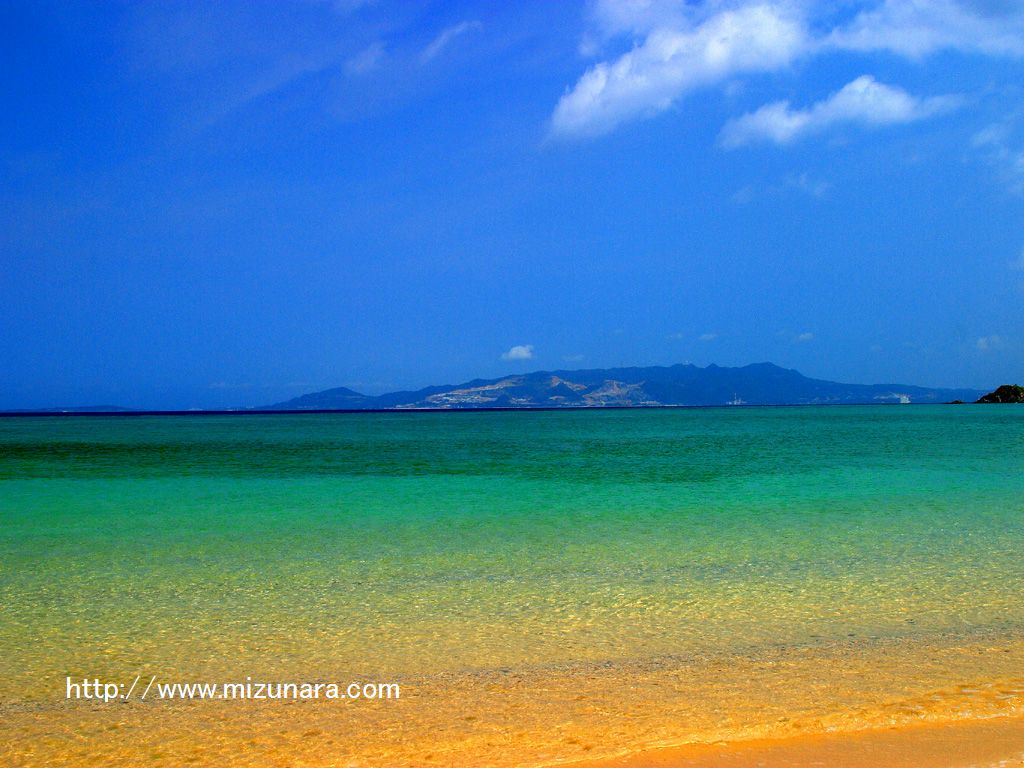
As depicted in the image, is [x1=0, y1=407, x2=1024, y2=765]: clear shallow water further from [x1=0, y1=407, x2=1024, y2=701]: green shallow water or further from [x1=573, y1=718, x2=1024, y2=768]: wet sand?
[x1=573, y1=718, x2=1024, y2=768]: wet sand

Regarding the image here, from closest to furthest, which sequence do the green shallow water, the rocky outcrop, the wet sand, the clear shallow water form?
Result: 1. the wet sand
2. the clear shallow water
3. the green shallow water
4. the rocky outcrop

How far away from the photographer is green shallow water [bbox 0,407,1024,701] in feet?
23.0

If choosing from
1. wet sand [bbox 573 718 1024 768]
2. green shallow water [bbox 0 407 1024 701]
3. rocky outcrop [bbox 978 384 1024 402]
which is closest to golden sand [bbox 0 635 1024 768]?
wet sand [bbox 573 718 1024 768]

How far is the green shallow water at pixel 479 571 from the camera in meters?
7.00

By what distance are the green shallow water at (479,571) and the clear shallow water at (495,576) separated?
4 cm

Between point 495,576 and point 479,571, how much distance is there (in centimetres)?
39

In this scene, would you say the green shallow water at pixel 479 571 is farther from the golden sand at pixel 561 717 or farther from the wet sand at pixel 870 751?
the wet sand at pixel 870 751

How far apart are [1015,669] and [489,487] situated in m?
15.5

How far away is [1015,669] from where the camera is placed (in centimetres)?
600

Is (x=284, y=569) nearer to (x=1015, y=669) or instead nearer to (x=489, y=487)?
(x=1015, y=669)

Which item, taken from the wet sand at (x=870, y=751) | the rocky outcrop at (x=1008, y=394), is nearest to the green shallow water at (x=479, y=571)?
the wet sand at (x=870, y=751)

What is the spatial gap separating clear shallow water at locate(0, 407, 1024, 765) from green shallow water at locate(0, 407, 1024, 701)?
0.04m

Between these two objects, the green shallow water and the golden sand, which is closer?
the golden sand

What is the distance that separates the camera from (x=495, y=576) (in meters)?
9.78
